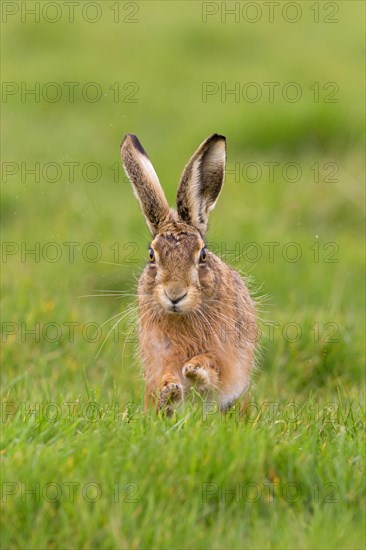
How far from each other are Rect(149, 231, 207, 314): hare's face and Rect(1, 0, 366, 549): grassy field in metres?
0.56

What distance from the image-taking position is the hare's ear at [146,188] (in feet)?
20.5

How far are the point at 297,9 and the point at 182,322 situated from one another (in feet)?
43.6

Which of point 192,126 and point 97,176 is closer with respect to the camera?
point 97,176

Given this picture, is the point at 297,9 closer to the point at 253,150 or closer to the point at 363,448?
the point at 253,150

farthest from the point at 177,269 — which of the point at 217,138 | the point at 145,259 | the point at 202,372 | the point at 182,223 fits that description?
the point at 145,259

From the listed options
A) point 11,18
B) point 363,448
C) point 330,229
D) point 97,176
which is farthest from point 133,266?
point 11,18

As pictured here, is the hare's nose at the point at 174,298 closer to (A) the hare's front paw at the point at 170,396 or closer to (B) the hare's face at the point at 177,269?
(B) the hare's face at the point at 177,269

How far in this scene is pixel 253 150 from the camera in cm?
1268

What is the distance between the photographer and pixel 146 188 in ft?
20.5

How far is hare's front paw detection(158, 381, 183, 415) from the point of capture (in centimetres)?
553

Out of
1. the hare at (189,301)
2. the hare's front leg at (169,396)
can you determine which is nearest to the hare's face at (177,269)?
the hare at (189,301)

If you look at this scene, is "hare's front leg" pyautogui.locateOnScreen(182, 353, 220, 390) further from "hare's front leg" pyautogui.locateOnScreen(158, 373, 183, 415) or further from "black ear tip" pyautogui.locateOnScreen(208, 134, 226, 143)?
"black ear tip" pyautogui.locateOnScreen(208, 134, 226, 143)

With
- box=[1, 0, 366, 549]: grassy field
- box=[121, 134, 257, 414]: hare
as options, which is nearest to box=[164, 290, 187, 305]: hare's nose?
box=[121, 134, 257, 414]: hare

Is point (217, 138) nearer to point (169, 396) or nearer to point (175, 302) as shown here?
point (175, 302)
